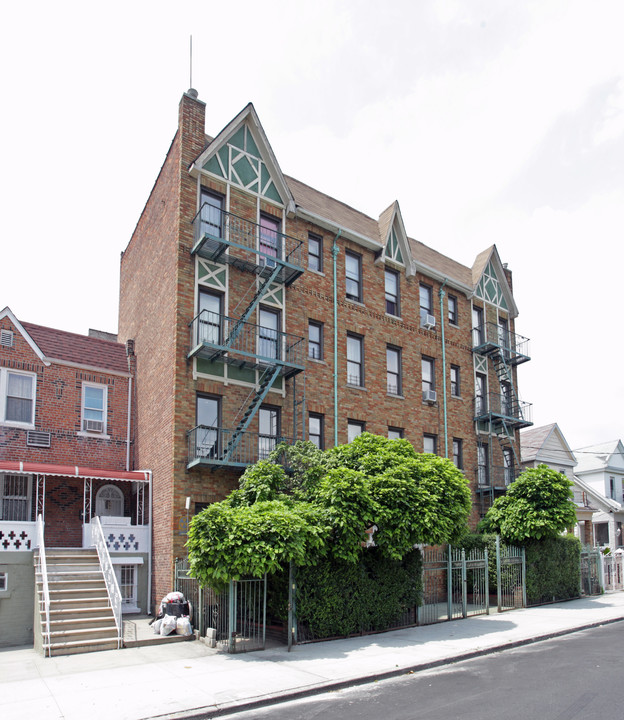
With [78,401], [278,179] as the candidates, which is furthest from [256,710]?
[278,179]

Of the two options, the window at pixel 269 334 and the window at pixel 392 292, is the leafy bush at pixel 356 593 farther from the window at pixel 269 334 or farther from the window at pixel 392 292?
the window at pixel 392 292

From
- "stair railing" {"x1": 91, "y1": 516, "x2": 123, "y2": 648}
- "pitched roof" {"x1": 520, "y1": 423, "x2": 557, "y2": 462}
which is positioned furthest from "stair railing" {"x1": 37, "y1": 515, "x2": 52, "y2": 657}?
"pitched roof" {"x1": 520, "y1": 423, "x2": 557, "y2": 462}

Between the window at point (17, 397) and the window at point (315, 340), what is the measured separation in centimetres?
835

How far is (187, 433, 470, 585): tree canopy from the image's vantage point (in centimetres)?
1302

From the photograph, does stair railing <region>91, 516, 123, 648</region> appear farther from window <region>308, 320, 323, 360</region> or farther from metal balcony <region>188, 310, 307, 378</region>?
window <region>308, 320, 323, 360</region>

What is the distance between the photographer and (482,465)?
2570cm

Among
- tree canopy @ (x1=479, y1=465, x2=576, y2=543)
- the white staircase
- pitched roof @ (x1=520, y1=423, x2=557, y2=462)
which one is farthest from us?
pitched roof @ (x1=520, y1=423, x2=557, y2=462)

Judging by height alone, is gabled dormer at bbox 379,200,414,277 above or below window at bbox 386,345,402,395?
above

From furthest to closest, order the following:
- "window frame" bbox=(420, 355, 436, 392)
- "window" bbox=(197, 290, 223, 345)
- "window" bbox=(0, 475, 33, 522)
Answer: "window frame" bbox=(420, 355, 436, 392) → "window" bbox=(197, 290, 223, 345) → "window" bbox=(0, 475, 33, 522)

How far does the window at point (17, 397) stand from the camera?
1858 centimetres

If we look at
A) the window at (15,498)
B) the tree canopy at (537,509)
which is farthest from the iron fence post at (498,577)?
the window at (15,498)

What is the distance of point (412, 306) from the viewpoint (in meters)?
24.6

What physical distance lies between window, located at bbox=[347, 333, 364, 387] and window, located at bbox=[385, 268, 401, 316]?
214cm

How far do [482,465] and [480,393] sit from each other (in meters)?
3.00
